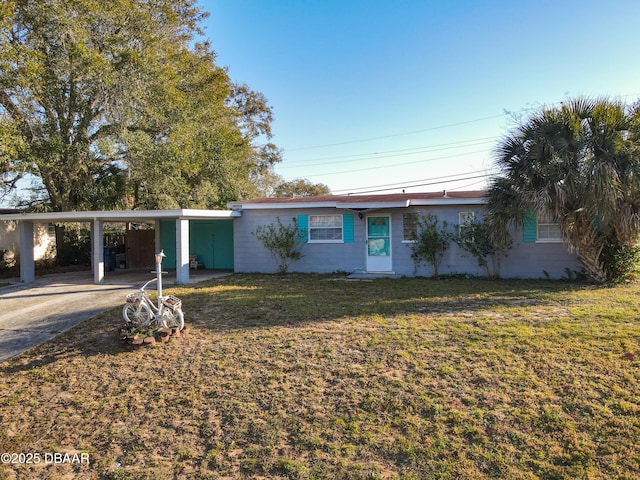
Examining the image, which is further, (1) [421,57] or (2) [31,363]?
(1) [421,57]

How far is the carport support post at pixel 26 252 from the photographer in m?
12.3

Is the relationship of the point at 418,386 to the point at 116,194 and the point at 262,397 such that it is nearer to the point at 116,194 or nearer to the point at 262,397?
the point at 262,397

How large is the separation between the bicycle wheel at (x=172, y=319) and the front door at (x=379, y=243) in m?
7.61

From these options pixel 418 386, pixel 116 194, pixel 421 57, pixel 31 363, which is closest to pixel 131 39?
pixel 116 194

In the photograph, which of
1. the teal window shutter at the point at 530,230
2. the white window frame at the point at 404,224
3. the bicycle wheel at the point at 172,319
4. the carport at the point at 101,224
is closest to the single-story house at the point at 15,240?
the carport at the point at 101,224

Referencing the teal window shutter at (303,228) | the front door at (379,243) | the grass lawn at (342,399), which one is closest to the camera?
the grass lawn at (342,399)

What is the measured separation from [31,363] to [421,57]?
1483 cm

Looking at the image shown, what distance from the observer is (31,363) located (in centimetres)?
535

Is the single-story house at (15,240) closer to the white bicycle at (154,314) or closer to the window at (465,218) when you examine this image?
the white bicycle at (154,314)

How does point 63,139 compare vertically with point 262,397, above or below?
above

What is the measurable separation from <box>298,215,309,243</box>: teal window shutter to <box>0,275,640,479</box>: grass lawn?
20.9ft

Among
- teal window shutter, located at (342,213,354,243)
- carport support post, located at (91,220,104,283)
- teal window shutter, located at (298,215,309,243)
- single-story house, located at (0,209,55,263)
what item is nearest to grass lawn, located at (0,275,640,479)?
carport support post, located at (91,220,104,283)

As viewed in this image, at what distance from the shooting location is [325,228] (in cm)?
1319

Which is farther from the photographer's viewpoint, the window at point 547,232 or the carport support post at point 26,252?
the carport support post at point 26,252
